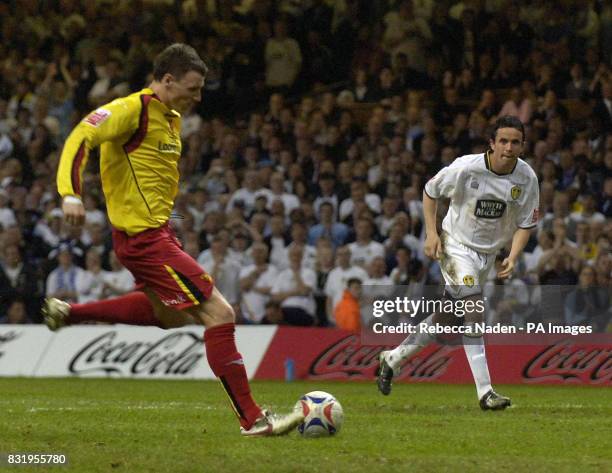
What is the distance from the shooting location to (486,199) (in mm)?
11281

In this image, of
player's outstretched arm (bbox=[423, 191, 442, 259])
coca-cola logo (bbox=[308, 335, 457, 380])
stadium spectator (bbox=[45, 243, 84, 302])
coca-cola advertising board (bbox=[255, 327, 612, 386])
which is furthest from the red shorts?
stadium spectator (bbox=[45, 243, 84, 302])

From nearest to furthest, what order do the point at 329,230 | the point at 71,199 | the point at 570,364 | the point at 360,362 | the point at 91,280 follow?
1. the point at 71,199
2. the point at 570,364
3. the point at 360,362
4. the point at 91,280
5. the point at 329,230

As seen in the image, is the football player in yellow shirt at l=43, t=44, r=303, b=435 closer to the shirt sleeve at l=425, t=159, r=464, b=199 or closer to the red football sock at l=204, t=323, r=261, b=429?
the red football sock at l=204, t=323, r=261, b=429

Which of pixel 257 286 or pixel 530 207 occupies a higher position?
pixel 530 207

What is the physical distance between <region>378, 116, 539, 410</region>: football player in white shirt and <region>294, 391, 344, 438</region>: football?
2803mm

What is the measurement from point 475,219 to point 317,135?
32.0 ft

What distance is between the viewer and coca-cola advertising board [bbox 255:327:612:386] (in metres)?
15.6

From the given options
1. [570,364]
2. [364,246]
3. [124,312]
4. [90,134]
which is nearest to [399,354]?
[124,312]

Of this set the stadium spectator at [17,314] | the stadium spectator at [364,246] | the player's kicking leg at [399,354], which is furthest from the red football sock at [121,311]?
the stadium spectator at [17,314]

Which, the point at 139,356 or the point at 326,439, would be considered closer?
the point at 326,439

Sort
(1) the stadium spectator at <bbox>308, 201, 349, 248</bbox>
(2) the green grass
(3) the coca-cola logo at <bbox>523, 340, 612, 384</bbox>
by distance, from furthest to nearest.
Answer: (1) the stadium spectator at <bbox>308, 201, 349, 248</bbox>, (3) the coca-cola logo at <bbox>523, 340, 612, 384</bbox>, (2) the green grass

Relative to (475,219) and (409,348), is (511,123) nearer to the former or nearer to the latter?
(475,219)

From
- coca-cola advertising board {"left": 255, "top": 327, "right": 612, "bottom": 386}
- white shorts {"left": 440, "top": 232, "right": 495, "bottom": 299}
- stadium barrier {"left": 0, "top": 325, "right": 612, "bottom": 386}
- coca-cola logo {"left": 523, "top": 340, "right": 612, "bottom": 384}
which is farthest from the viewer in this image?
stadium barrier {"left": 0, "top": 325, "right": 612, "bottom": 386}

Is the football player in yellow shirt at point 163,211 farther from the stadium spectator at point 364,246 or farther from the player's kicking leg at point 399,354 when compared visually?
the stadium spectator at point 364,246
